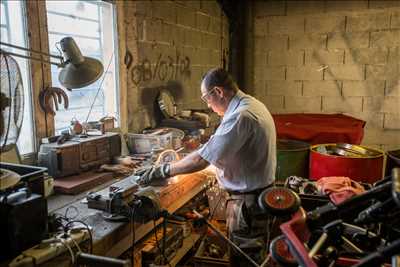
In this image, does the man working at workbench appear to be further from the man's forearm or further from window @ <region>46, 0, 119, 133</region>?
window @ <region>46, 0, 119, 133</region>

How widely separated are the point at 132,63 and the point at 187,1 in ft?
3.76

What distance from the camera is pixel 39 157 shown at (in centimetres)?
204

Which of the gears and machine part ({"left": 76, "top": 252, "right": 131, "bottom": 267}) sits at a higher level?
the gears

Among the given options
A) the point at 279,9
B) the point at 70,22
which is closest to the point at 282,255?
the point at 70,22

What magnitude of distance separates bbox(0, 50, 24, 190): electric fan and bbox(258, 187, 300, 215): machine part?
883 millimetres

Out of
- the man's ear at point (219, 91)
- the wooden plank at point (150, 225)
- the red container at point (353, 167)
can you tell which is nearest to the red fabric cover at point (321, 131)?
the red container at point (353, 167)

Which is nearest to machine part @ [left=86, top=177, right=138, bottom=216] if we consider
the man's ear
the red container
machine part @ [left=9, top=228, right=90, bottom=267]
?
machine part @ [left=9, top=228, right=90, bottom=267]

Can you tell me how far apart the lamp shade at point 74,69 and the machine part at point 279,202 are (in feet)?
3.78

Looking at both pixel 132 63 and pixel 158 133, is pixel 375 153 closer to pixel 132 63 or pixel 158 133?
pixel 158 133

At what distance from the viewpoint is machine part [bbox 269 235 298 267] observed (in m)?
1.21

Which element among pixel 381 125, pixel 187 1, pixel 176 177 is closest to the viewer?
pixel 176 177

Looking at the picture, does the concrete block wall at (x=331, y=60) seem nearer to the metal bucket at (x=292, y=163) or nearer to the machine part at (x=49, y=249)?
the metal bucket at (x=292, y=163)

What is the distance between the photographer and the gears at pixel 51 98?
7.02 feet

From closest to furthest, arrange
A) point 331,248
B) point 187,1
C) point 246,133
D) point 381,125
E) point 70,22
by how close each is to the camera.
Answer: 1. point 331,248
2. point 246,133
3. point 70,22
4. point 187,1
5. point 381,125
